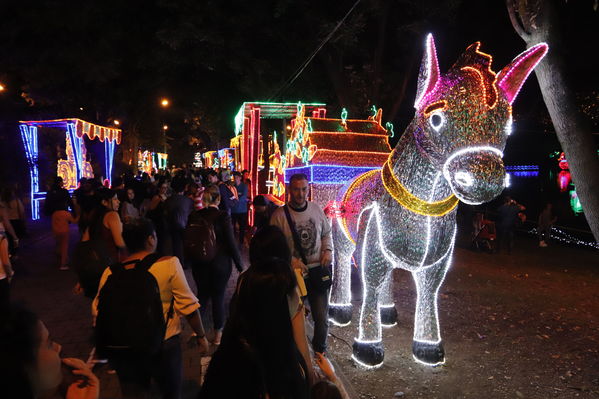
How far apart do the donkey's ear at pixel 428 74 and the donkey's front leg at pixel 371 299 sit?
122 centimetres

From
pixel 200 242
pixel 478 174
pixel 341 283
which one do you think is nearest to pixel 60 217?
pixel 200 242

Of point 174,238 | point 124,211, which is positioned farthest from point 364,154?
point 124,211

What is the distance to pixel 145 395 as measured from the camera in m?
2.64

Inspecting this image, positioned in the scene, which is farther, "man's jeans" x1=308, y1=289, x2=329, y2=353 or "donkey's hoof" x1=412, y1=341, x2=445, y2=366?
"donkey's hoof" x1=412, y1=341, x2=445, y2=366

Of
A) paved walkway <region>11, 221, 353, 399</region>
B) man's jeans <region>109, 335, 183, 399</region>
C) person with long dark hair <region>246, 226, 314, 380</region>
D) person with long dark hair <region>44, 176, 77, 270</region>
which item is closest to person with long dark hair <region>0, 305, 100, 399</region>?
paved walkway <region>11, 221, 353, 399</region>

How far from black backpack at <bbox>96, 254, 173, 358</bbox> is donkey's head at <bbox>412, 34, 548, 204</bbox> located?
2489 millimetres

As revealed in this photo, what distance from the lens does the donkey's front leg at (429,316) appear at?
4.40m

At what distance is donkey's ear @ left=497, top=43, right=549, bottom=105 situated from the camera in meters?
3.78

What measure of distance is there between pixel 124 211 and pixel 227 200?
327 centimetres

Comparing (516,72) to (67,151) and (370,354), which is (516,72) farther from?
(67,151)

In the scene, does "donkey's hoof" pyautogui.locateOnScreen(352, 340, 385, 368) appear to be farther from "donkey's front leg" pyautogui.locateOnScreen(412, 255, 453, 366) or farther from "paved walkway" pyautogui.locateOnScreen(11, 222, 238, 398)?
"paved walkway" pyautogui.locateOnScreen(11, 222, 238, 398)

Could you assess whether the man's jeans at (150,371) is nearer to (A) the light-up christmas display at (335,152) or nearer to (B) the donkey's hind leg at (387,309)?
(B) the donkey's hind leg at (387,309)

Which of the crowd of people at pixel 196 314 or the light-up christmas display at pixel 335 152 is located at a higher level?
the light-up christmas display at pixel 335 152

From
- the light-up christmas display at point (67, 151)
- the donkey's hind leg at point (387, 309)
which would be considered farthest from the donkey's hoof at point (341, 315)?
the light-up christmas display at point (67, 151)
